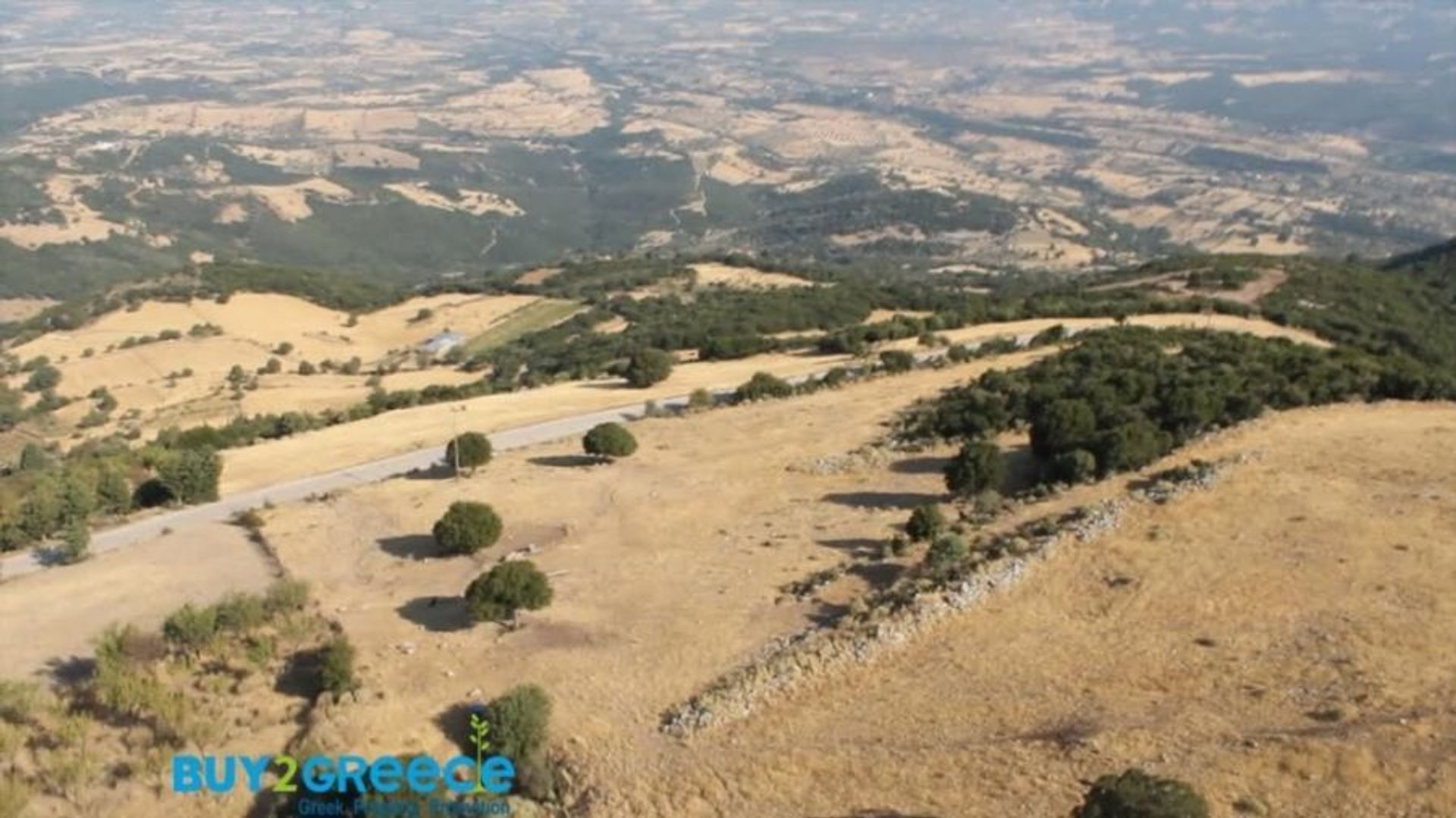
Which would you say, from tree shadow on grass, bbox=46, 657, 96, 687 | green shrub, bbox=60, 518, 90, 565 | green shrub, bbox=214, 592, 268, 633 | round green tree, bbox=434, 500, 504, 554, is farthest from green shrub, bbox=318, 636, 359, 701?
green shrub, bbox=60, 518, 90, 565

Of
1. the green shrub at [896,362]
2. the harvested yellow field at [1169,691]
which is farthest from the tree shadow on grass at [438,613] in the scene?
the green shrub at [896,362]

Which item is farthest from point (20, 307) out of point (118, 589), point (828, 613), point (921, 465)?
point (828, 613)

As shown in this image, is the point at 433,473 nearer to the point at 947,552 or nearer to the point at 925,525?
the point at 925,525

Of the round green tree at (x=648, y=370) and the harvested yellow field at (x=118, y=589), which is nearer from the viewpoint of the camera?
the harvested yellow field at (x=118, y=589)

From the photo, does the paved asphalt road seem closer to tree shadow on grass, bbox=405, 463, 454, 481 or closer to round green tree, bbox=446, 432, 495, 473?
tree shadow on grass, bbox=405, 463, 454, 481

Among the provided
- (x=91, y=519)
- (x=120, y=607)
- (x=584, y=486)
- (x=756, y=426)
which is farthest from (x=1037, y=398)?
(x=91, y=519)

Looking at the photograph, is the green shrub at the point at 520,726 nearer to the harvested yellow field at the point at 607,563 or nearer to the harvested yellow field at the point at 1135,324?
the harvested yellow field at the point at 607,563

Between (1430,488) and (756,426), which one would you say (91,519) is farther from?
(1430,488)

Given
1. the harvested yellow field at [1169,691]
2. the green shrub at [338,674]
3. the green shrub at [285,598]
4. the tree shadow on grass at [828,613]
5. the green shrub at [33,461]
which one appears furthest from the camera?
the green shrub at [33,461]
